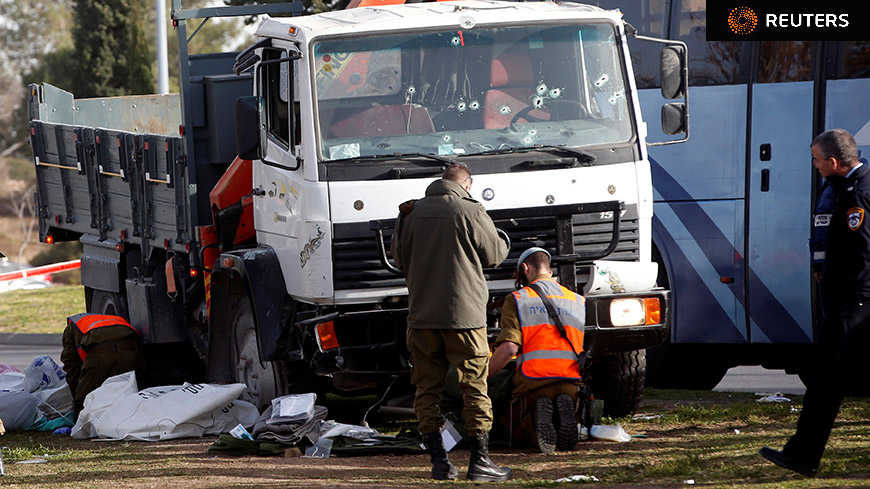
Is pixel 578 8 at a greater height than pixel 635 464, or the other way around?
pixel 578 8

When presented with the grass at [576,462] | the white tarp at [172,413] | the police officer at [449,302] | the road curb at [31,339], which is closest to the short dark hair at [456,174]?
the police officer at [449,302]

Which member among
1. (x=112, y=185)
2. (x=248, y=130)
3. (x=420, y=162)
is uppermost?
(x=248, y=130)

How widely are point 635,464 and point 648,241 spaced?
153 centimetres

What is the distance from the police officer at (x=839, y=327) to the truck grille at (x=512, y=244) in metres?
1.61

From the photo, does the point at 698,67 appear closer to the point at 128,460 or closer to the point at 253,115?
the point at 253,115

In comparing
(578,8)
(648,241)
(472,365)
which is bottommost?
(472,365)

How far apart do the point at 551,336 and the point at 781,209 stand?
9.99 feet

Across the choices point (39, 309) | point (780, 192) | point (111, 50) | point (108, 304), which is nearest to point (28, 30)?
point (111, 50)

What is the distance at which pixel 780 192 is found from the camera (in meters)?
9.77

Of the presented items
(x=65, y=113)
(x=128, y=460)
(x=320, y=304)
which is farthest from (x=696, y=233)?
(x=65, y=113)

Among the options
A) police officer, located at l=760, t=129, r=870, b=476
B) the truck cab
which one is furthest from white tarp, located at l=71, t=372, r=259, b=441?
police officer, located at l=760, t=129, r=870, b=476

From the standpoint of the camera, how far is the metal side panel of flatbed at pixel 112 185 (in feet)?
32.7

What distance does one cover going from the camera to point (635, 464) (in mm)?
7090

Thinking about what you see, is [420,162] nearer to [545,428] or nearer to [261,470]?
[545,428]
